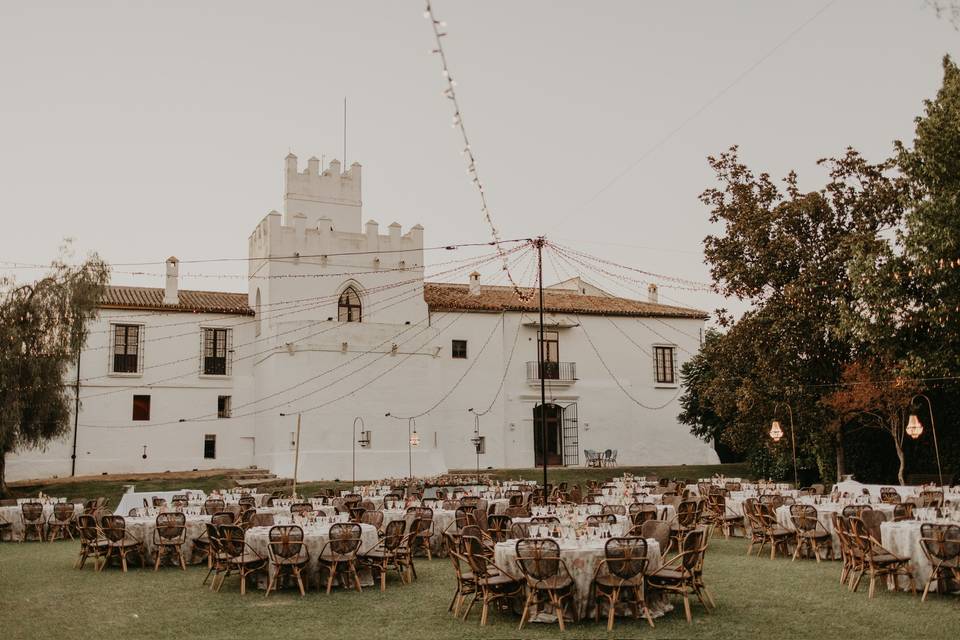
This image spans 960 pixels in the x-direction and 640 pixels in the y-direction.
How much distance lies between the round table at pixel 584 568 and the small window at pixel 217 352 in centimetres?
2741

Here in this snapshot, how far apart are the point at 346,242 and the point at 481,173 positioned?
20.9 m

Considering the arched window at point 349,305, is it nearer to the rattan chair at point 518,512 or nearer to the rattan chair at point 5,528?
the rattan chair at point 5,528

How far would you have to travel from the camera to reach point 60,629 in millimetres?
9242

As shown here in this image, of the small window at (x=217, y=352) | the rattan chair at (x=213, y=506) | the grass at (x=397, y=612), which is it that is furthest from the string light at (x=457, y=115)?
the small window at (x=217, y=352)

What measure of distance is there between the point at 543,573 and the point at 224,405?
91.8 ft

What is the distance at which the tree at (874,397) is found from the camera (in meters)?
23.0

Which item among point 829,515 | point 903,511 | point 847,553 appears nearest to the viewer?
point 847,553

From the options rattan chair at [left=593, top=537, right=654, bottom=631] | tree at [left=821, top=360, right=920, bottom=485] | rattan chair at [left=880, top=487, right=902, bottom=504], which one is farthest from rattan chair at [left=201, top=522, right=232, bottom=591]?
tree at [left=821, top=360, right=920, bottom=485]

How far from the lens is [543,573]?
9055 mm

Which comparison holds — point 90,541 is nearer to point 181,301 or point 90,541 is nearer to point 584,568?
point 584,568

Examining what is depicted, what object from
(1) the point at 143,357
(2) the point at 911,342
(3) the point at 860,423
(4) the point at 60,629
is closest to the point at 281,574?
(4) the point at 60,629

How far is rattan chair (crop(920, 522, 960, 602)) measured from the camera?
9.85m

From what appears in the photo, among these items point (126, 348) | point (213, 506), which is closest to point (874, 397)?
point (213, 506)

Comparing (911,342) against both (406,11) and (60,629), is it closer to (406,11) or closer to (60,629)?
(406,11)
